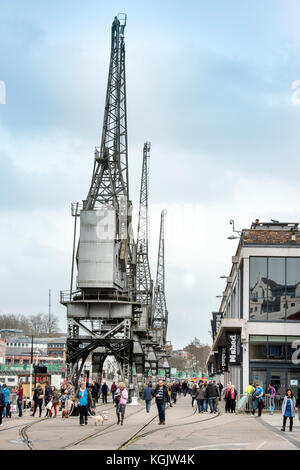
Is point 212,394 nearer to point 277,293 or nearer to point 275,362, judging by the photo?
point 275,362

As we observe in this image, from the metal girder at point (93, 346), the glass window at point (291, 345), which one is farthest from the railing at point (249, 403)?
the metal girder at point (93, 346)

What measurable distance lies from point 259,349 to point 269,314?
2325 millimetres

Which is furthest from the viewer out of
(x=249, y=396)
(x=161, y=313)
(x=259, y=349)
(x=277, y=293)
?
(x=161, y=313)

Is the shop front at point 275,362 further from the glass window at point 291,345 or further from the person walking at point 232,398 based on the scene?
the person walking at point 232,398

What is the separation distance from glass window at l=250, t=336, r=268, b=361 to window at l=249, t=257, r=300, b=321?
1.25 m

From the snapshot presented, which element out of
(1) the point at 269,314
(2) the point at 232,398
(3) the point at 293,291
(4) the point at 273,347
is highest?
(3) the point at 293,291

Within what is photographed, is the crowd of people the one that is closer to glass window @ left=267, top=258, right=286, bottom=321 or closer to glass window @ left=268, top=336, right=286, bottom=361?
glass window @ left=268, top=336, right=286, bottom=361

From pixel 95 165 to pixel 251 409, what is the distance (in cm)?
3400

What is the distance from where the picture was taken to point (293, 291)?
47.3 meters

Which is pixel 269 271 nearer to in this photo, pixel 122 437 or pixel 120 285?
pixel 120 285

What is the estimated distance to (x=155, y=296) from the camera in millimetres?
167000

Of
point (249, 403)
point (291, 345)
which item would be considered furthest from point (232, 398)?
point (291, 345)

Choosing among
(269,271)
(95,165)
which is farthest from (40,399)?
(95,165)

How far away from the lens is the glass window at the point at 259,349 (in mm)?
47281
